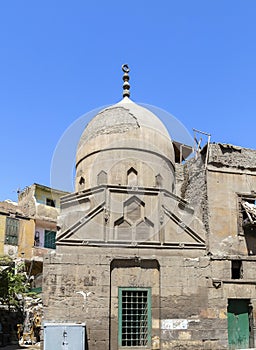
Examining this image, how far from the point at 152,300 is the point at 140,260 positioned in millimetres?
1607

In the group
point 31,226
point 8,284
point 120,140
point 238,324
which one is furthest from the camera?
point 31,226

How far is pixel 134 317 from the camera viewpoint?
16.9 meters

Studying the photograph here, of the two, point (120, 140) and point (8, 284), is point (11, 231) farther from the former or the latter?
point (120, 140)

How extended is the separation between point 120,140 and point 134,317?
7.83 metres

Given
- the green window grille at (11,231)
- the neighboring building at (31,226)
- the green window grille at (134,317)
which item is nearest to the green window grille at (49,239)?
the neighboring building at (31,226)

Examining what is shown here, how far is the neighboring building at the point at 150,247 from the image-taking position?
54.4 feet

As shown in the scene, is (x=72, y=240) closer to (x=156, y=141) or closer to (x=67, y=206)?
(x=67, y=206)

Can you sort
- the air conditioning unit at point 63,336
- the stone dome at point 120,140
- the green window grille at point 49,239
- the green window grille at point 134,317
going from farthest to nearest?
the green window grille at point 49,239, the stone dome at point 120,140, the green window grille at point 134,317, the air conditioning unit at point 63,336

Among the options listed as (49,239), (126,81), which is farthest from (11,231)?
(126,81)

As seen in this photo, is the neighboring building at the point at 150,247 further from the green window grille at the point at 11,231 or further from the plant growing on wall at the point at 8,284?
the green window grille at the point at 11,231

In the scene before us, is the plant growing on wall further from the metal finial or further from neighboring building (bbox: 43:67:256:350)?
the metal finial

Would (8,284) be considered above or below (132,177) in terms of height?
below

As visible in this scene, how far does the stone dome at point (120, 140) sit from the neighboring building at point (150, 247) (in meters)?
0.05

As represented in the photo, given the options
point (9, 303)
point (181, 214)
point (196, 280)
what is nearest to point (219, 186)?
point (181, 214)
